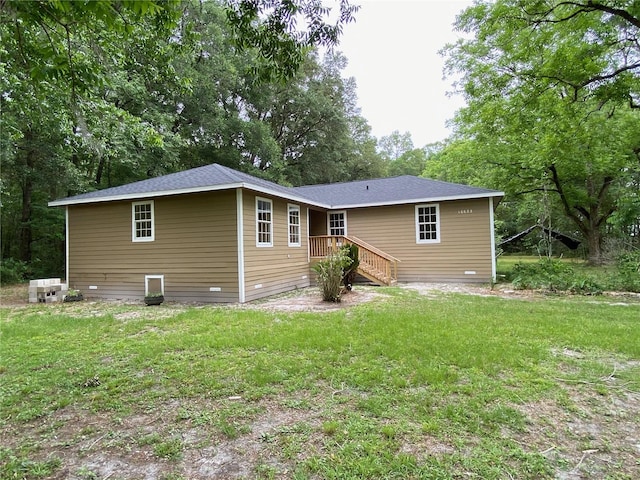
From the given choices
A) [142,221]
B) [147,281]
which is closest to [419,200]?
[142,221]

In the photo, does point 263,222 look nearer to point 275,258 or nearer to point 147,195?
point 275,258

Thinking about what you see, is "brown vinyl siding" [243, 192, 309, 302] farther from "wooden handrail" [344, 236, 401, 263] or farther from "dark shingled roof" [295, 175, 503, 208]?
"dark shingled roof" [295, 175, 503, 208]

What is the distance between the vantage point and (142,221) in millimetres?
8617

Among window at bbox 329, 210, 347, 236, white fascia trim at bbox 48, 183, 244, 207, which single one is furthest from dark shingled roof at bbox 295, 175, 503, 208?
white fascia trim at bbox 48, 183, 244, 207

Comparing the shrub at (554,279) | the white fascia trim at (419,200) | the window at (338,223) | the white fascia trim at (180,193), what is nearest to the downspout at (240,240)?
the white fascia trim at (180,193)

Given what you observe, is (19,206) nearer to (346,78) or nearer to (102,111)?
(102,111)

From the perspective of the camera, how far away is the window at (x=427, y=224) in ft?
35.9

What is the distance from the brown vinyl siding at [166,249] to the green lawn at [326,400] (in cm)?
290

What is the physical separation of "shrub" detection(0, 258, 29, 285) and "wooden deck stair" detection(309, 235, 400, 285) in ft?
35.3

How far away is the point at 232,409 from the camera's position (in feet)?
8.51

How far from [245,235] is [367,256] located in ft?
14.9

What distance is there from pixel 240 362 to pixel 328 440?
1688 millimetres

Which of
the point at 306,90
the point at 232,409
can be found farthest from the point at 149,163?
the point at 232,409

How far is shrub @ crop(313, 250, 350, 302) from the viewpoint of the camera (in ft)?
23.7
